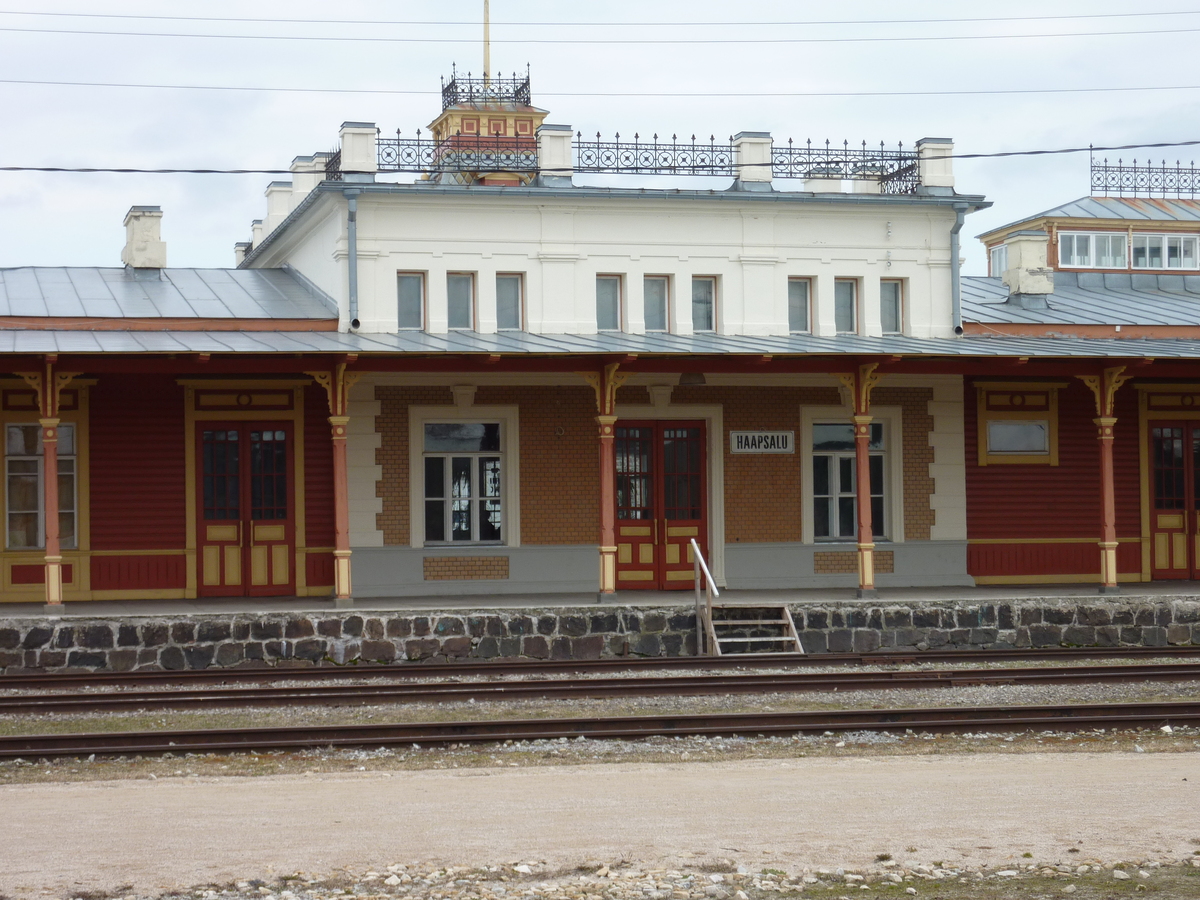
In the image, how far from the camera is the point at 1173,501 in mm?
21234

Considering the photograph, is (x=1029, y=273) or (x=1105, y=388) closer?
(x=1105, y=388)

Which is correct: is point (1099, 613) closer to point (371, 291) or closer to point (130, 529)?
point (371, 291)

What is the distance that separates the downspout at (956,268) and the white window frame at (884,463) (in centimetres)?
176

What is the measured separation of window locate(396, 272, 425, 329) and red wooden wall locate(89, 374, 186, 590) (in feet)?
9.70

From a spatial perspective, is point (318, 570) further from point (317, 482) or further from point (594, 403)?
point (594, 403)

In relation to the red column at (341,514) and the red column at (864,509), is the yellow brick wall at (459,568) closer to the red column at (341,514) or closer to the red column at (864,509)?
the red column at (341,514)

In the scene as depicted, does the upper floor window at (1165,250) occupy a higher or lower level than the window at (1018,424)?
higher

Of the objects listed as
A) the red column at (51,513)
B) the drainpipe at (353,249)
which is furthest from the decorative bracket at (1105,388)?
the red column at (51,513)

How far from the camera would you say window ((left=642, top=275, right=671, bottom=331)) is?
20.6 metres

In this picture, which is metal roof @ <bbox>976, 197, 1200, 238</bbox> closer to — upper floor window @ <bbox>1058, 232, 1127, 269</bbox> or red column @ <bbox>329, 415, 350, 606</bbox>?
upper floor window @ <bbox>1058, 232, 1127, 269</bbox>

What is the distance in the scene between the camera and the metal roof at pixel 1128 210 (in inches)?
1800

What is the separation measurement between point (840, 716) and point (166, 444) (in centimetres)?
1004

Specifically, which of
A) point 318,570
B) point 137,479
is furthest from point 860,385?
point 137,479

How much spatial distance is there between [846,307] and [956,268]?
162 centimetres
